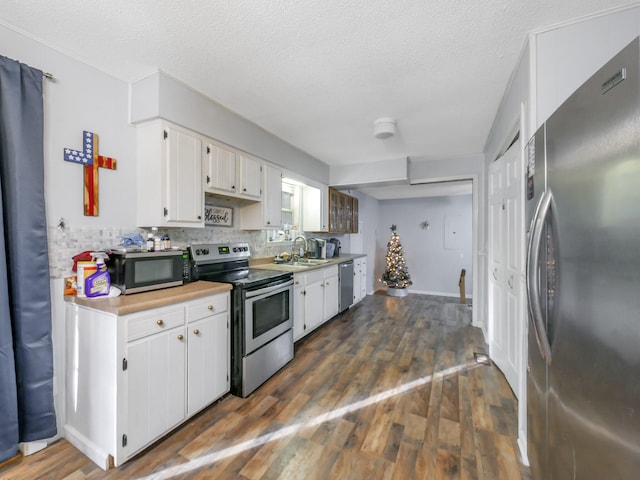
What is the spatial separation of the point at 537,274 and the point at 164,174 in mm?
2371

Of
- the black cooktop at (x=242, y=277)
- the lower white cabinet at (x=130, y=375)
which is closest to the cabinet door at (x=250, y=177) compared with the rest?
the black cooktop at (x=242, y=277)

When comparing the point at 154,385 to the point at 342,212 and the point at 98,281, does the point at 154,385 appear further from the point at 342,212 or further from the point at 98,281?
the point at 342,212

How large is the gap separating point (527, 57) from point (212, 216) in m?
2.75

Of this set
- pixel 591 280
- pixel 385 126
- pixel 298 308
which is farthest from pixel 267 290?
pixel 591 280

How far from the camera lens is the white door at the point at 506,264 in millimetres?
2070

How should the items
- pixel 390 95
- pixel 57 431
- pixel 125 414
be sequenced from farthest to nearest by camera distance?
pixel 390 95, pixel 57 431, pixel 125 414

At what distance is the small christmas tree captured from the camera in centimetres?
620

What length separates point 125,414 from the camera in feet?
4.98

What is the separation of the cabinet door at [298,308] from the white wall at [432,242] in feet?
12.7

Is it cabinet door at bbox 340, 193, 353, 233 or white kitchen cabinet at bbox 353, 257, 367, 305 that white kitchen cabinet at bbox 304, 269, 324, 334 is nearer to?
white kitchen cabinet at bbox 353, 257, 367, 305

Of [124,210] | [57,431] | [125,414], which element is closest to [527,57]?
[124,210]

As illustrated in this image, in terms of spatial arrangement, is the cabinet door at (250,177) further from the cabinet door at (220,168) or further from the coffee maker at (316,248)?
the coffee maker at (316,248)

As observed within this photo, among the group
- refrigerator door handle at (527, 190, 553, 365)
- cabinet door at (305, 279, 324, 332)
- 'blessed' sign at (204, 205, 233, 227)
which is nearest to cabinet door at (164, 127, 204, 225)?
'blessed' sign at (204, 205, 233, 227)

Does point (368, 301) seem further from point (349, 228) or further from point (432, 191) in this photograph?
point (432, 191)
